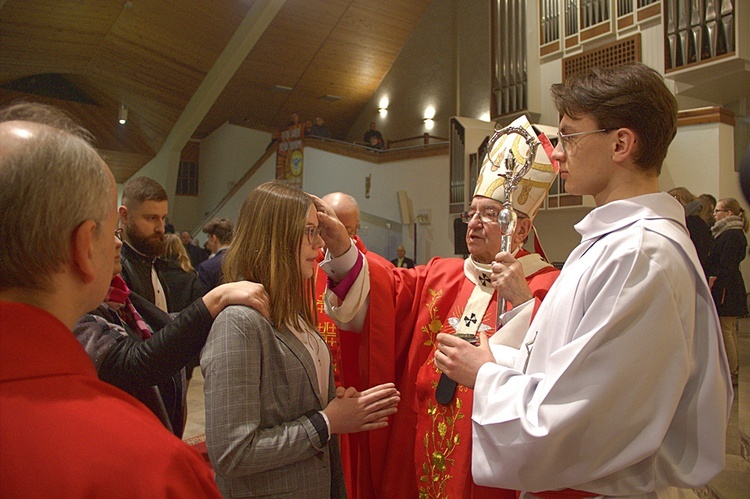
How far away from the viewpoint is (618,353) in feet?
3.57

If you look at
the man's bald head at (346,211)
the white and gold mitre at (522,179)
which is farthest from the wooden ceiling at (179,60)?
the white and gold mitre at (522,179)

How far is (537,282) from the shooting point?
2223mm

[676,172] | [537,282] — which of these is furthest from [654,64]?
[537,282]

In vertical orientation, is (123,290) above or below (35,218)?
below

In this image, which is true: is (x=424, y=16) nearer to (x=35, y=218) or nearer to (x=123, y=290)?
(x=123, y=290)

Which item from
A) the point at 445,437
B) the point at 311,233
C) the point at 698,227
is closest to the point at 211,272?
the point at 445,437

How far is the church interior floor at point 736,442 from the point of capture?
292 centimetres

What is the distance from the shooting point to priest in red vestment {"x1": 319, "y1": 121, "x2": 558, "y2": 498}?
2121mm

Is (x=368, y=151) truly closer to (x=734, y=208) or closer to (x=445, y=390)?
(x=734, y=208)

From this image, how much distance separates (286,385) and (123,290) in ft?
1.86

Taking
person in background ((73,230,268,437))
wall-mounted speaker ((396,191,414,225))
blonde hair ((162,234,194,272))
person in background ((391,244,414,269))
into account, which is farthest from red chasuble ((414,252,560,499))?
wall-mounted speaker ((396,191,414,225))

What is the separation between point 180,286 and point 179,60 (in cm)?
818

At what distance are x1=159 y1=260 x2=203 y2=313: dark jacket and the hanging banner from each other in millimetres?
7976

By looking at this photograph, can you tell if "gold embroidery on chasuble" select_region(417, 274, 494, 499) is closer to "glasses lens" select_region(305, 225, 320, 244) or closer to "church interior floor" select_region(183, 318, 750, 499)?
"glasses lens" select_region(305, 225, 320, 244)
